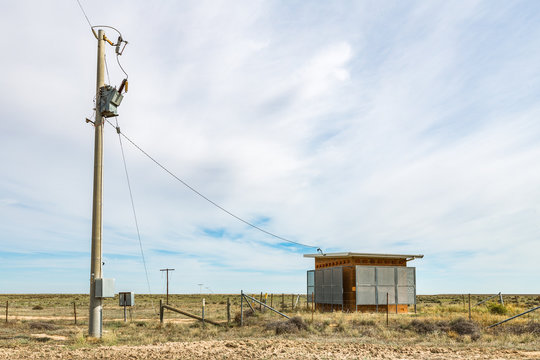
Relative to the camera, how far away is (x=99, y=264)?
17156 mm

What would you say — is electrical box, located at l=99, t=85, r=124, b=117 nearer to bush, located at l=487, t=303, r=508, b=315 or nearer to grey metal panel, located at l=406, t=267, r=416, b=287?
grey metal panel, located at l=406, t=267, r=416, b=287

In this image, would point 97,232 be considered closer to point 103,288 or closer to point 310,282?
point 103,288

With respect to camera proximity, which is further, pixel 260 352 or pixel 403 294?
pixel 403 294

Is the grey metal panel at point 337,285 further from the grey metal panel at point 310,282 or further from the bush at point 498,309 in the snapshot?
the bush at point 498,309

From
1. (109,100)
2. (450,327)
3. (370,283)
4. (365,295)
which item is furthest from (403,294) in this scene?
(109,100)

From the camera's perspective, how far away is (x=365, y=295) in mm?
29672

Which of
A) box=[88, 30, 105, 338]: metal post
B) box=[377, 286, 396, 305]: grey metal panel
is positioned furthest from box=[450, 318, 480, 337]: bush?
box=[88, 30, 105, 338]: metal post

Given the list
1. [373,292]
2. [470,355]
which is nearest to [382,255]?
[373,292]

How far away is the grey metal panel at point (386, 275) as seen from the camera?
99.2 ft

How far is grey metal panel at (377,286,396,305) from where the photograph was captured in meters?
30.0

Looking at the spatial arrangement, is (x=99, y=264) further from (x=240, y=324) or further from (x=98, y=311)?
(x=240, y=324)

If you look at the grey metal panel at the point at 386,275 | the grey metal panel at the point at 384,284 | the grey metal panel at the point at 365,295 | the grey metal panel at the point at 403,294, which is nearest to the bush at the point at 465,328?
the grey metal panel at the point at 365,295

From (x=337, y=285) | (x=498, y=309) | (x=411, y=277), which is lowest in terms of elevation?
(x=498, y=309)

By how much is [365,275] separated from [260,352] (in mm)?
17076
